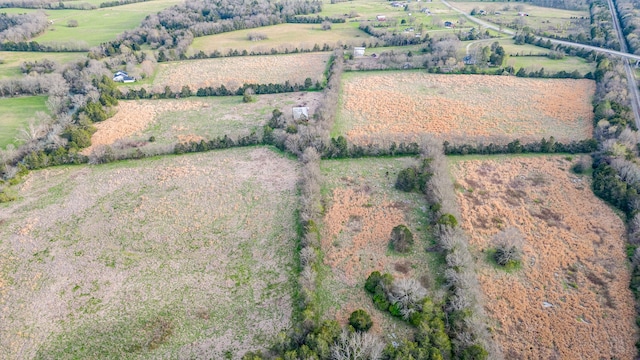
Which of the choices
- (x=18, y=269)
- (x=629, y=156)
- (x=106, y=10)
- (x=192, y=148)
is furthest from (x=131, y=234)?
(x=106, y=10)

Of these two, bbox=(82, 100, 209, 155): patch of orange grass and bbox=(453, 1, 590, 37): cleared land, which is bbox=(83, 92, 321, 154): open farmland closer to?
bbox=(82, 100, 209, 155): patch of orange grass

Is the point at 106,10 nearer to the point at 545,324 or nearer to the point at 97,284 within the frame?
the point at 97,284

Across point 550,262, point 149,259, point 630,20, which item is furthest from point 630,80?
point 149,259

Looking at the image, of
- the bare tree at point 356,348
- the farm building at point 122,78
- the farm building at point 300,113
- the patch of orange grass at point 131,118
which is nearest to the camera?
the bare tree at point 356,348

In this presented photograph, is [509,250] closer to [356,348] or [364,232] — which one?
[364,232]

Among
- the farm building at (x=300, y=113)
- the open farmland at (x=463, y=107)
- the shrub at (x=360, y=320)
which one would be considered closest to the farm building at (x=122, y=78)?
the farm building at (x=300, y=113)

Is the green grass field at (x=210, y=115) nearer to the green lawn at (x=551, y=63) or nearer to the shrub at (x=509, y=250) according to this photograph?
the shrub at (x=509, y=250)
